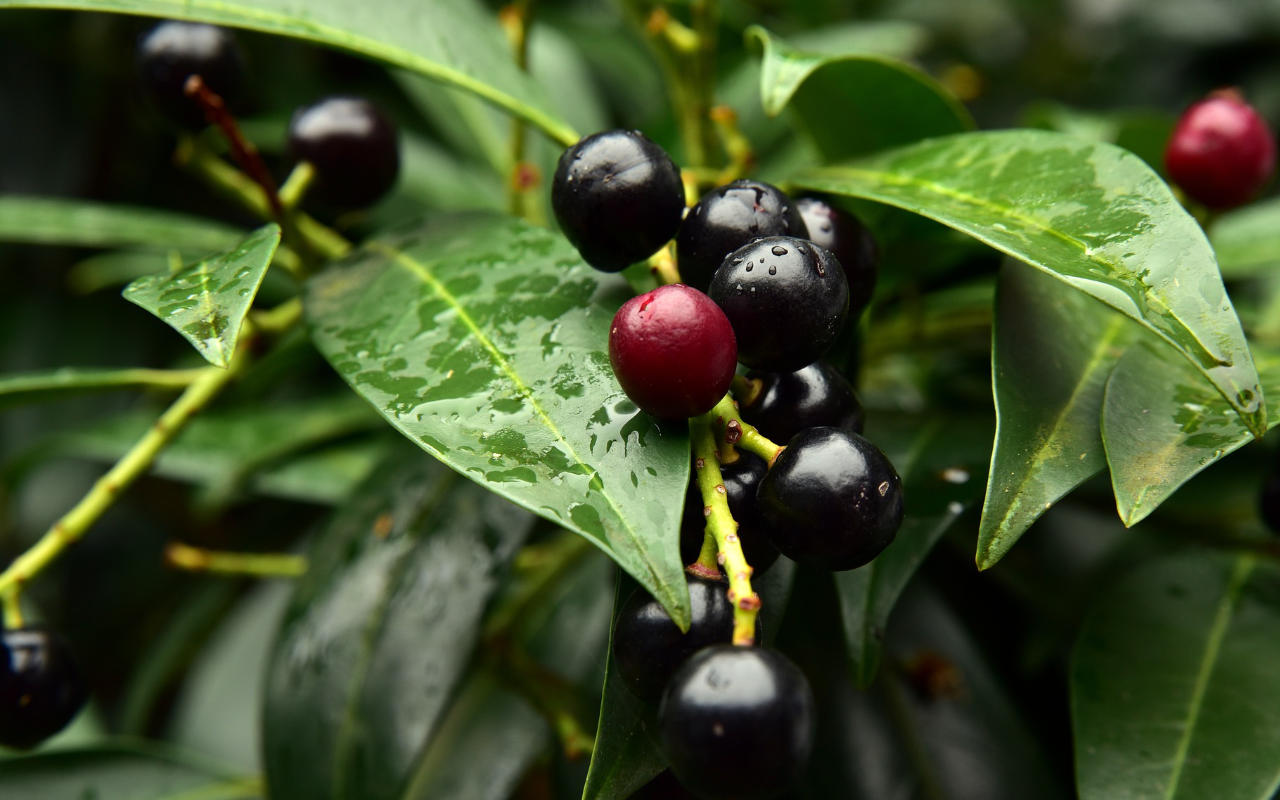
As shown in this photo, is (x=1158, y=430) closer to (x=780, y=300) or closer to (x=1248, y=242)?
(x=780, y=300)

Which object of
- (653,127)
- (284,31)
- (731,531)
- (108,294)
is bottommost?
(108,294)

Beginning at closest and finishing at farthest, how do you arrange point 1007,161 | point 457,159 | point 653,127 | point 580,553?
1. point 1007,161
2. point 580,553
3. point 653,127
4. point 457,159

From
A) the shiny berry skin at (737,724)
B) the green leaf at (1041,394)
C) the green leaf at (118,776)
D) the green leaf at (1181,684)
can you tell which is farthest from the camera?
the green leaf at (118,776)

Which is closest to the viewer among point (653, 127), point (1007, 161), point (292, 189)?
point (1007, 161)

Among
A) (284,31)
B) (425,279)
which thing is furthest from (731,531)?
(284,31)

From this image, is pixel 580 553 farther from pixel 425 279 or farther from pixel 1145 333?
pixel 1145 333

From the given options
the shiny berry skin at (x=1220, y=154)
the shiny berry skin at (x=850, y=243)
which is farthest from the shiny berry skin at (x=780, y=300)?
the shiny berry skin at (x=1220, y=154)

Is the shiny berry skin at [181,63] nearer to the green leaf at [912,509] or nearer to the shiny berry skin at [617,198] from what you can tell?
the shiny berry skin at [617,198]
